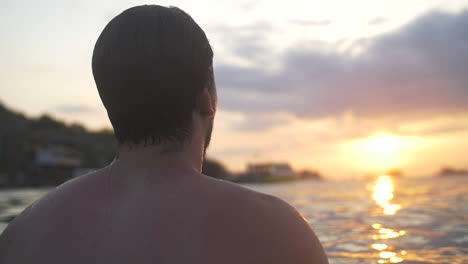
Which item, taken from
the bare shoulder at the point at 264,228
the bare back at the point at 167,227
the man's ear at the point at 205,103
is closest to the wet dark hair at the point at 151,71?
the man's ear at the point at 205,103

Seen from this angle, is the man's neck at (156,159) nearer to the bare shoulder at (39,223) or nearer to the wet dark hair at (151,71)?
the wet dark hair at (151,71)

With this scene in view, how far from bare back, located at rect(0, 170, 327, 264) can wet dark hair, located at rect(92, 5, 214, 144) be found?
0.19m

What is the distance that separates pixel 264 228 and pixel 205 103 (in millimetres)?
464

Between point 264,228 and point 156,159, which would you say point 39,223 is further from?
point 264,228

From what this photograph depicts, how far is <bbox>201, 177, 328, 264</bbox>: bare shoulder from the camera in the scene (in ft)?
4.26

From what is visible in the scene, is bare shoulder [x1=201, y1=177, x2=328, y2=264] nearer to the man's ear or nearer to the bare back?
the bare back

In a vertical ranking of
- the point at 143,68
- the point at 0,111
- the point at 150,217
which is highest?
the point at 0,111

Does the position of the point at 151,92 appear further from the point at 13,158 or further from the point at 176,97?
the point at 13,158

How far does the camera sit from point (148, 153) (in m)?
1.43

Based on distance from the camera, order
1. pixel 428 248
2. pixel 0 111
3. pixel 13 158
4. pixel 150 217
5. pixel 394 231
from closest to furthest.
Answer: pixel 150 217 < pixel 428 248 < pixel 394 231 < pixel 13 158 < pixel 0 111

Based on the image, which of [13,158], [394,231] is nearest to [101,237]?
[394,231]

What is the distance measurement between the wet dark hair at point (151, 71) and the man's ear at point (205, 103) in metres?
0.02

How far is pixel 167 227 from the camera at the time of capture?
129cm

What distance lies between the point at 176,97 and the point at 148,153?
0.66 feet
